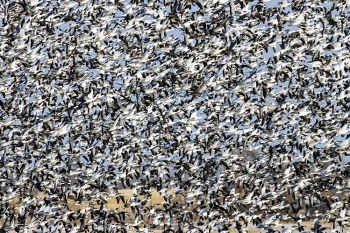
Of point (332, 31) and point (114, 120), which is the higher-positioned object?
point (332, 31)

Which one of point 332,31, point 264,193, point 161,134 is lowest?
point 264,193

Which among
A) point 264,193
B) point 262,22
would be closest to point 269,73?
point 262,22

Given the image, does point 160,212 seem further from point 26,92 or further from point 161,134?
point 26,92

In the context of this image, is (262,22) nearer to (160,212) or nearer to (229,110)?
(229,110)

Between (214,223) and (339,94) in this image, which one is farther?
(339,94)

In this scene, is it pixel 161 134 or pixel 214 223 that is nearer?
pixel 214 223

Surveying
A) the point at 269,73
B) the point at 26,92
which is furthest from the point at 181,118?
the point at 26,92
